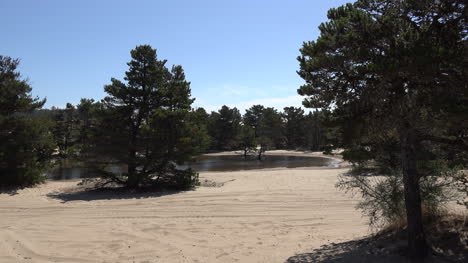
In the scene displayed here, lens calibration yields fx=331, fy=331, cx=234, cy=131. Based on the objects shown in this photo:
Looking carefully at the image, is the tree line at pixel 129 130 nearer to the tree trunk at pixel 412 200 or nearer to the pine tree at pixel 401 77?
the pine tree at pixel 401 77

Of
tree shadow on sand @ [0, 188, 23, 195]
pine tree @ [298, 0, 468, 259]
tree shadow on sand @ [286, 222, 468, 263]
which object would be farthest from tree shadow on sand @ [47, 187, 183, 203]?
pine tree @ [298, 0, 468, 259]

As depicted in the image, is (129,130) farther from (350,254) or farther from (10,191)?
(350,254)

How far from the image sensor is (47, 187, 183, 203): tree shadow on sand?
15227 mm

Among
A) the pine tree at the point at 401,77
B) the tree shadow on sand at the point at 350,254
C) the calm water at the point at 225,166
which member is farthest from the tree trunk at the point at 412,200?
the calm water at the point at 225,166

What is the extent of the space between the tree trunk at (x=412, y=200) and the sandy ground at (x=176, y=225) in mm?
2235

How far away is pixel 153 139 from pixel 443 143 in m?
13.1

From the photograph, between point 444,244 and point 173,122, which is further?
point 173,122

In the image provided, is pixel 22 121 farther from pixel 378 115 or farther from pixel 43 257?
pixel 378 115

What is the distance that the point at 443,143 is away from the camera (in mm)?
6098

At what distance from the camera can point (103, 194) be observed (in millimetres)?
16391

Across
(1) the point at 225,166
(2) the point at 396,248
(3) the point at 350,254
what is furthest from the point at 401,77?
(1) the point at 225,166

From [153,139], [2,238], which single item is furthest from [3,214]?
[153,139]

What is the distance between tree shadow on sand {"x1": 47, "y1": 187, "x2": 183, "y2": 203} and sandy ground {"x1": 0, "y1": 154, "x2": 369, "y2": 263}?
10 cm

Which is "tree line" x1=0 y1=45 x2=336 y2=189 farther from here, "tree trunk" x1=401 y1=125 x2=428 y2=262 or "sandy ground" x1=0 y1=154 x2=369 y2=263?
"tree trunk" x1=401 y1=125 x2=428 y2=262
